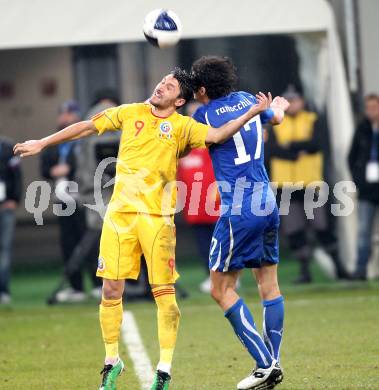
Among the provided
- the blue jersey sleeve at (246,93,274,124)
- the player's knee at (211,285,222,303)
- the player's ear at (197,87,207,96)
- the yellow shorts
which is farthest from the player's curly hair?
the player's knee at (211,285,222,303)

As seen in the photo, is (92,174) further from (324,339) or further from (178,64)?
(178,64)

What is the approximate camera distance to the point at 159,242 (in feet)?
24.0

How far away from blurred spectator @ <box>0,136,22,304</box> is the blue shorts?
610cm

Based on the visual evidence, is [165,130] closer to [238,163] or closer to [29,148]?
[238,163]

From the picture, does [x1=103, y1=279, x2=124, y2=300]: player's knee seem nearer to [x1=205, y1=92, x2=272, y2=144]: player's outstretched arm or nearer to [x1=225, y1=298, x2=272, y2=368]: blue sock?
[x1=225, y1=298, x2=272, y2=368]: blue sock

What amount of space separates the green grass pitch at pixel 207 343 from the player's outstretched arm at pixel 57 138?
1.59 metres

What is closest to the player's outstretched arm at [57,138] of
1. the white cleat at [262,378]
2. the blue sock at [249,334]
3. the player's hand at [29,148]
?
the player's hand at [29,148]

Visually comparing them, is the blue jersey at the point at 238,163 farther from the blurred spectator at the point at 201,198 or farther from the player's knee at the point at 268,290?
the blurred spectator at the point at 201,198

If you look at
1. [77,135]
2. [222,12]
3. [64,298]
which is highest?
[222,12]

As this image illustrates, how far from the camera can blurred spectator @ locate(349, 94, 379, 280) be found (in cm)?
1334

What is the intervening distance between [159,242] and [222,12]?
6427mm

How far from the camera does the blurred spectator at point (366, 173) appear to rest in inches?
525

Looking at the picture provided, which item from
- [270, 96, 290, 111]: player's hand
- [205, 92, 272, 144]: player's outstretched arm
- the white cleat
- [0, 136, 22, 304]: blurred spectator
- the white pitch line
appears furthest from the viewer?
[0, 136, 22, 304]: blurred spectator

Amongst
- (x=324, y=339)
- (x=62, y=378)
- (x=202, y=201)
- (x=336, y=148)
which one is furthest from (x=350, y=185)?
(x=62, y=378)
